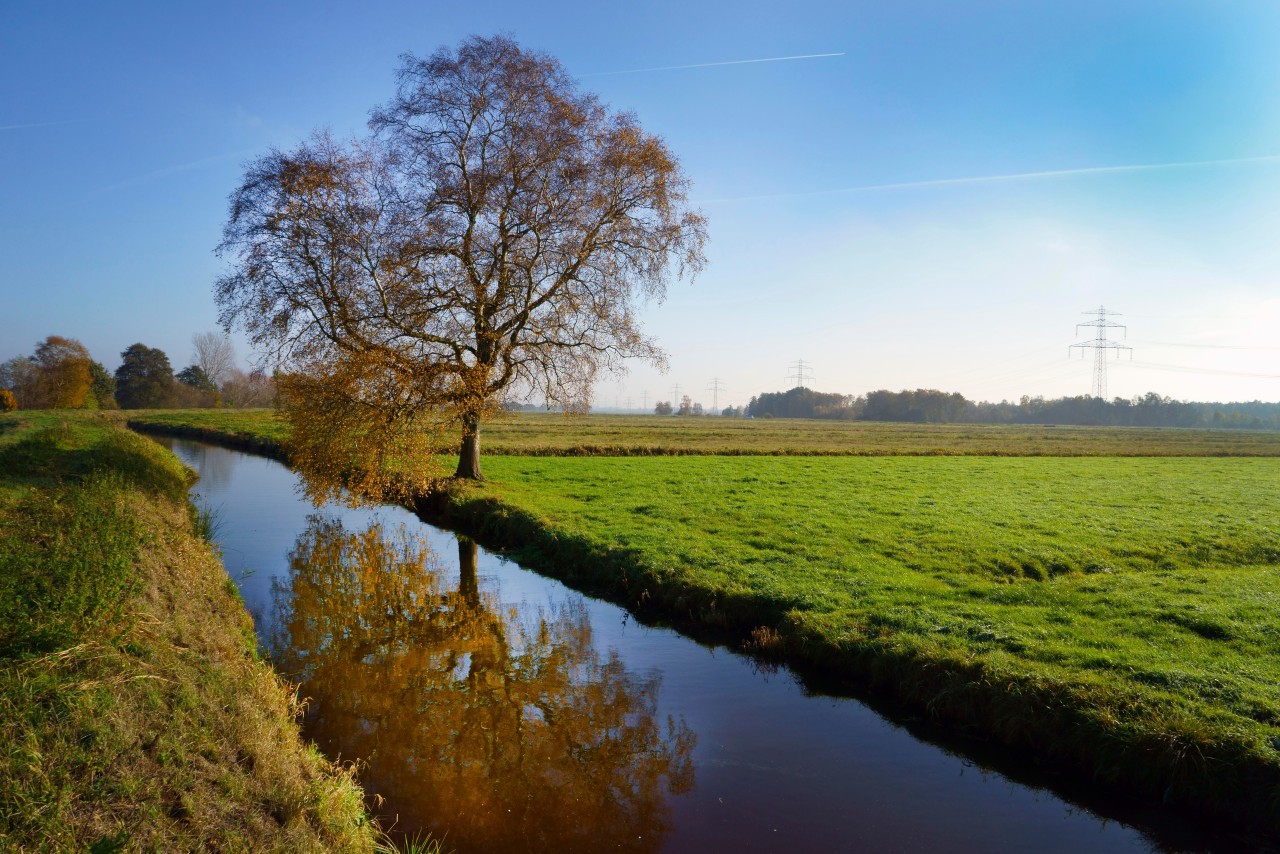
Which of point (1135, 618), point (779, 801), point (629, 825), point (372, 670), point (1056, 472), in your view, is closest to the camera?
point (629, 825)

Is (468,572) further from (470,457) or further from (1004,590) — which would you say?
(1004,590)

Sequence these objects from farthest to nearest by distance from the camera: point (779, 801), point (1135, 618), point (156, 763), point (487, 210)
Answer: point (487, 210)
point (1135, 618)
point (779, 801)
point (156, 763)

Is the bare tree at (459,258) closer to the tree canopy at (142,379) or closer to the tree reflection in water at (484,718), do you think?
the tree reflection in water at (484,718)

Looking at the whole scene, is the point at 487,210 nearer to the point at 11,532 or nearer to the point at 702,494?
the point at 702,494

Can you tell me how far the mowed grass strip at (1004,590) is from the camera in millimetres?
7484

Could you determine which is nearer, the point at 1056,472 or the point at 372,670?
the point at 372,670

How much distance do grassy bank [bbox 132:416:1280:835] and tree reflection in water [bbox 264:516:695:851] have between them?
267cm

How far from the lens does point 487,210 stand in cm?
2228

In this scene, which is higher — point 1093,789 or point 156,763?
point 156,763

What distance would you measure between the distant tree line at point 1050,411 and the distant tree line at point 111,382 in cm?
11260

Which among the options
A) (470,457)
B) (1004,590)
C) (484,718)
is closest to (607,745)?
(484,718)

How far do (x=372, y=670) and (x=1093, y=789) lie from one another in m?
8.50

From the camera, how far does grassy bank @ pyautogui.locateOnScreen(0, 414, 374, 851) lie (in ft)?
13.7

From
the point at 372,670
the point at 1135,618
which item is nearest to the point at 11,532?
the point at 372,670
